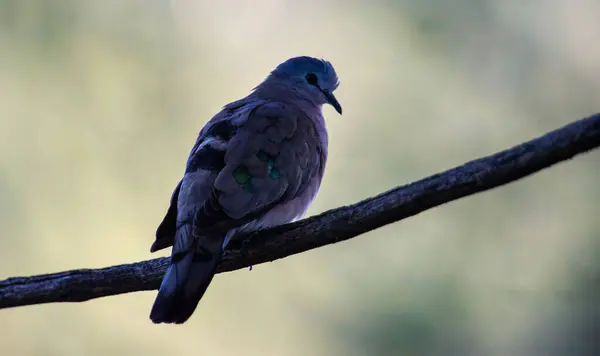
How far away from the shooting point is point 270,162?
3906 millimetres

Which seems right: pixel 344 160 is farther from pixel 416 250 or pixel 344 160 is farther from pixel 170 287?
Answer: pixel 170 287

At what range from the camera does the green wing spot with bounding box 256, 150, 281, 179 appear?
12.7 feet

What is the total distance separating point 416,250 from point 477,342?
33.9 inches

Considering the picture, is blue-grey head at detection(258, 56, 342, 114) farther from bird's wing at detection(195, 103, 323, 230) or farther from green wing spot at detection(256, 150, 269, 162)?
green wing spot at detection(256, 150, 269, 162)

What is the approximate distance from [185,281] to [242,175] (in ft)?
2.02

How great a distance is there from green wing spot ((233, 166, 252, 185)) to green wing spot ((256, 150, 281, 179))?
0.43 feet

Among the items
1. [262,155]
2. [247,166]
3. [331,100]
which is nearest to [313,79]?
[331,100]

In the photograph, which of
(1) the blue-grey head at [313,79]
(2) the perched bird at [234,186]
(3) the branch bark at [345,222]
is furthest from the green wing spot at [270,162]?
(1) the blue-grey head at [313,79]

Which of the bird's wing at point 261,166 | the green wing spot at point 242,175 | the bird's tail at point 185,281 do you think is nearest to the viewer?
the bird's tail at point 185,281

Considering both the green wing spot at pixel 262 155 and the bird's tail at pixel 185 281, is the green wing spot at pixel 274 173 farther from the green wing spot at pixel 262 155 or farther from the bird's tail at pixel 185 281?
the bird's tail at pixel 185 281

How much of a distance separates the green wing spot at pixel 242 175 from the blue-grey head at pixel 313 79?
1.35 metres

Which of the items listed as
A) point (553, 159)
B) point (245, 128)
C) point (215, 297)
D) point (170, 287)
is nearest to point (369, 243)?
point (215, 297)

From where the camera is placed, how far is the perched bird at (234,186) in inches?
134

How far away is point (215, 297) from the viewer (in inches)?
254
